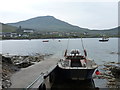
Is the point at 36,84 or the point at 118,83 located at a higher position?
the point at 36,84

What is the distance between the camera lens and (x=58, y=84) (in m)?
21.2

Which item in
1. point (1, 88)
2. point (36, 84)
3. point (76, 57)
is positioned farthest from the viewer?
point (76, 57)

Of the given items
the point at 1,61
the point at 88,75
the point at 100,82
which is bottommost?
the point at 100,82

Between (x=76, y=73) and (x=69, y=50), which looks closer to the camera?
(x=76, y=73)

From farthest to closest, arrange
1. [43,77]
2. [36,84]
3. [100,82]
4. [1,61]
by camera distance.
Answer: [100,82]
[1,61]
[43,77]
[36,84]

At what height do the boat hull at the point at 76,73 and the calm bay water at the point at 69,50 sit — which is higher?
the boat hull at the point at 76,73

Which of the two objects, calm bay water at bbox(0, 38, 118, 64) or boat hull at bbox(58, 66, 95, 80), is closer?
boat hull at bbox(58, 66, 95, 80)

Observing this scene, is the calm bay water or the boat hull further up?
the boat hull

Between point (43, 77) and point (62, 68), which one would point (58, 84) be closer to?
point (62, 68)

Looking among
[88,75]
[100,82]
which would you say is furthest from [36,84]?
[100,82]

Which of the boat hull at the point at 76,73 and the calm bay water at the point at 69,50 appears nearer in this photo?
the boat hull at the point at 76,73

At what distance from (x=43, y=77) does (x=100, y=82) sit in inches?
420

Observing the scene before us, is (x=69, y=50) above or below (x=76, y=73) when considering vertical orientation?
below

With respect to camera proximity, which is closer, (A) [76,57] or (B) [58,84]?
(B) [58,84]
